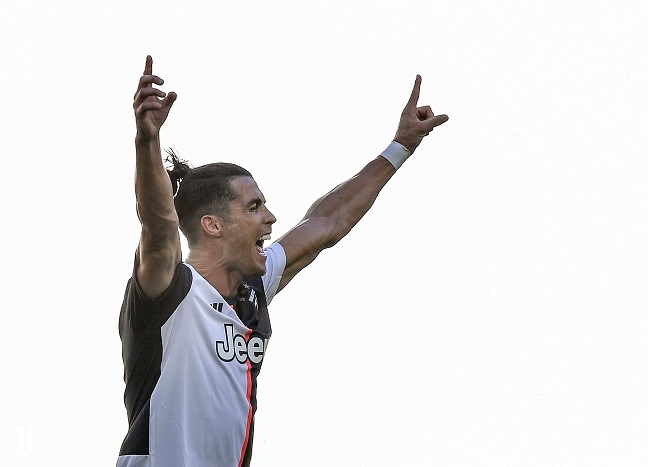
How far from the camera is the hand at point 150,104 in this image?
14.3ft

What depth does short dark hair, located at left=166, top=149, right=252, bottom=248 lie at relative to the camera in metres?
5.52

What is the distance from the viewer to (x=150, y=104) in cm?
438

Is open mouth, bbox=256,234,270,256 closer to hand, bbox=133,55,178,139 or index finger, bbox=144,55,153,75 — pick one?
hand, bbox=133,55,178,139

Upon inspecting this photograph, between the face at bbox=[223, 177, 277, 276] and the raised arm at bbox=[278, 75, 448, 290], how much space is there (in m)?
0.51

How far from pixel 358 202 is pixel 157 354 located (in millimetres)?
1754

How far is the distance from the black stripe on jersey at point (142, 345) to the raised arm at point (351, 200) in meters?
1.09

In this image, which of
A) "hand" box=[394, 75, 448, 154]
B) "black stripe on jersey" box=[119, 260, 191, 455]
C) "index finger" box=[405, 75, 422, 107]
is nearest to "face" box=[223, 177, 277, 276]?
"black stripe on jersey" box=[119, 260, 191, 455]

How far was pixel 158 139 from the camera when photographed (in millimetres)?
4484

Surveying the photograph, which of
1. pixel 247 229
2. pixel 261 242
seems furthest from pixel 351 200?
pixel 247 229

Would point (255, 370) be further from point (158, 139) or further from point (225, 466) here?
point (158, 139)

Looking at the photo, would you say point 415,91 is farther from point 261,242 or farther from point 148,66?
point 148,66

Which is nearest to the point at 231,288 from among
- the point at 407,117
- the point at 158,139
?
the point at 158,139

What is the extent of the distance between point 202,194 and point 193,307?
2.20 ft

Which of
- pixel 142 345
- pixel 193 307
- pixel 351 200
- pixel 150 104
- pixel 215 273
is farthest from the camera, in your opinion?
pixel 351 200
